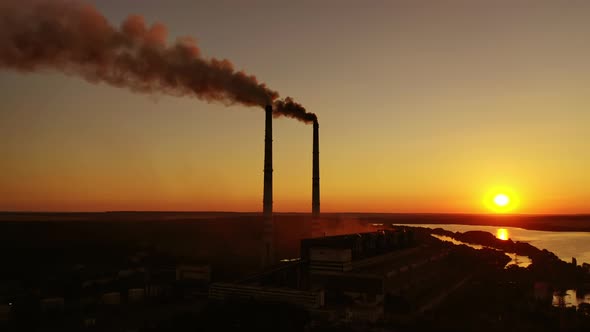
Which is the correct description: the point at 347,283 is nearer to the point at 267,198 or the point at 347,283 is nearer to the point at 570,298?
the point at 267,198

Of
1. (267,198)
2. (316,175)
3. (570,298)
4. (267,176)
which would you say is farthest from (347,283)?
(570,298)

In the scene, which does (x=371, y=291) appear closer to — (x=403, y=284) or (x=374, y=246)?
(x=403, y=284)

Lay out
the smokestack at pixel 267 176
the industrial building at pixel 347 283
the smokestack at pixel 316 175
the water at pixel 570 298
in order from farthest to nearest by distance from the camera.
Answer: the smokestack at pixel 316 175 < the smokestack at pixel 267 176 < the water at pixel 570 298 < the industrial building at pixel 347 283

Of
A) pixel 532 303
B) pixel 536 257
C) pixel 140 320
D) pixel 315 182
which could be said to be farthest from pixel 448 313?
pixel 536 257

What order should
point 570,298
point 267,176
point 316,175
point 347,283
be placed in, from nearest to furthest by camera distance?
point 347,283 < point 267,176 < point 570,298 < point 316,175

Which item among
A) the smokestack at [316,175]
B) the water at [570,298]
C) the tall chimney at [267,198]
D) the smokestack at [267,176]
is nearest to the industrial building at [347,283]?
the tall chimney at [267,198]

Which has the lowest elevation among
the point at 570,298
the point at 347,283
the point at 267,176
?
the point at 570,298

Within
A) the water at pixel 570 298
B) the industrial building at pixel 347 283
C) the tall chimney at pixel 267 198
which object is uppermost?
the tall chimney at pixel 267 198

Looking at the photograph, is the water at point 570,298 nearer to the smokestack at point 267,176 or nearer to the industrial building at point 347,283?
the industrial building at point 347,283
